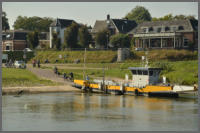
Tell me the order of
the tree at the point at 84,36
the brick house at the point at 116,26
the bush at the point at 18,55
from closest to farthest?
the bush at the point at 18,55, the tree at the point at 84,36, the brick house at the point at 116,26

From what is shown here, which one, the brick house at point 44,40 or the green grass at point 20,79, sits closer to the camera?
the green grass at point 20,79

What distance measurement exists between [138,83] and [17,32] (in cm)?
8343

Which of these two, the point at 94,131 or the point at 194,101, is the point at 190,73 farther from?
the point at 94,131

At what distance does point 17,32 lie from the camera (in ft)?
492

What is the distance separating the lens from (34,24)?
183 meters

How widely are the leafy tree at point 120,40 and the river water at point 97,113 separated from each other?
182 ft

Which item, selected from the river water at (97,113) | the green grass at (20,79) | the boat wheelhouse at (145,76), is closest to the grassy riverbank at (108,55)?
the green grass at (20,79)

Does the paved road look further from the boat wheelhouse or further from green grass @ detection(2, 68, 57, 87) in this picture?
the boat wheelhouse

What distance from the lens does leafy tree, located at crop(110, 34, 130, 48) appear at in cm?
12700

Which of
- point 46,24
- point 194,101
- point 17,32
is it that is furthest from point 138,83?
point 46,24

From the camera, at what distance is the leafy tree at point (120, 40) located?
12700 centimetres

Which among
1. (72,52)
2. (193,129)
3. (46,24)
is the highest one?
(46,24)

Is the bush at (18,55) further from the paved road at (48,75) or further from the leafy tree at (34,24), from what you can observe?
the leafy tree at (34,24)

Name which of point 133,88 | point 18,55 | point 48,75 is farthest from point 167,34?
point 133,88
